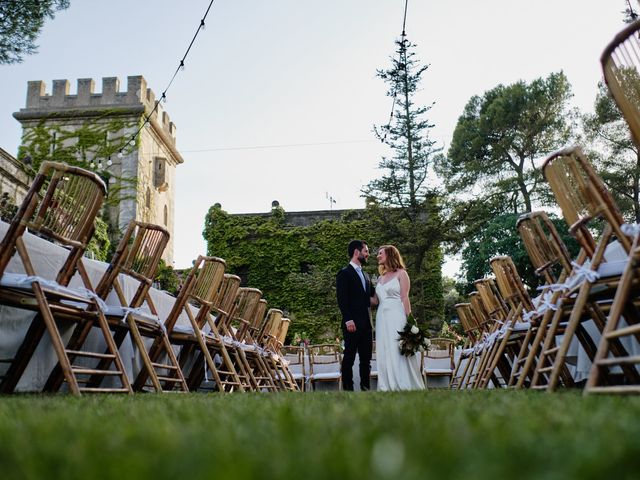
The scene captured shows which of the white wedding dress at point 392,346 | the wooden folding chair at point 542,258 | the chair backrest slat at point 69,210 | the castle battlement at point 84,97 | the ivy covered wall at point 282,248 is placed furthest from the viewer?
the castle battlement at point 84,97

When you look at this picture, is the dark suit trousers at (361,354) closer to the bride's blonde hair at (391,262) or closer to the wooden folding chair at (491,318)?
the bride's blonde hair at (391,262)

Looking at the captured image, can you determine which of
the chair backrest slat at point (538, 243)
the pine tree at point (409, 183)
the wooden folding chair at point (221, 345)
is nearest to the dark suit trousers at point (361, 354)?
the wooden folding chair at point (221, 345)

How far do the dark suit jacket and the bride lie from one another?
13 cm

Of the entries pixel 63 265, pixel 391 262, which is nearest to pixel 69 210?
pixel 63 265

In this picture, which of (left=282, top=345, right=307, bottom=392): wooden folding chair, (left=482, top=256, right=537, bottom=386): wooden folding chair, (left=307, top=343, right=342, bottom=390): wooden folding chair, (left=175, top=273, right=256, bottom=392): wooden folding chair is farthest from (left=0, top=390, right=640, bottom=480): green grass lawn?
(left=282, top=345, right=307, bottom=392): wooden folding chair

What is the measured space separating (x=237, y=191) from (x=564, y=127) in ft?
50.3

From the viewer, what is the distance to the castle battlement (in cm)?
2500

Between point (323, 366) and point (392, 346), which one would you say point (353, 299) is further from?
point (323, 366)

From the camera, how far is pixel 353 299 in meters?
5.99

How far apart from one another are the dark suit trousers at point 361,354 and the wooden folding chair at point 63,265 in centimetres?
279

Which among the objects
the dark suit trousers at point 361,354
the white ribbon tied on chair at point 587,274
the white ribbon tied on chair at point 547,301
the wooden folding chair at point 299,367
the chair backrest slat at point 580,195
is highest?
the chair backrest slat at point 580,195

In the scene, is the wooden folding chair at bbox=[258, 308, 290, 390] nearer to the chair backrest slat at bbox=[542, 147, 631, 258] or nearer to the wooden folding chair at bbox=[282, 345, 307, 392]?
the wooden folding chair at bbox=[282, 345, 307, 392]

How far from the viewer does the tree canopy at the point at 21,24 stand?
42.9ft

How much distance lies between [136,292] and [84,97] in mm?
23484
